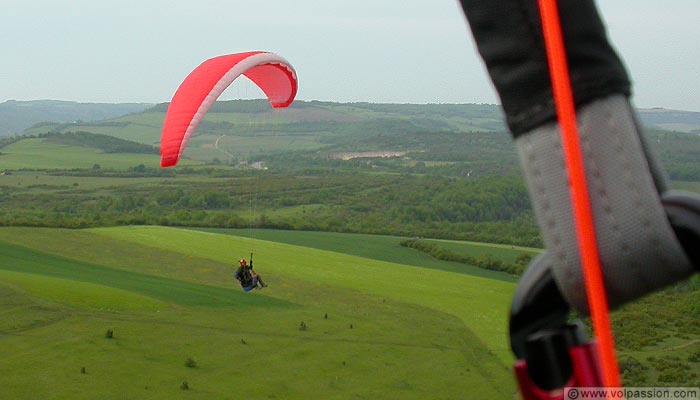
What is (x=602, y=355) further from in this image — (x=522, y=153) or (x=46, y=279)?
(x=46, y=279)

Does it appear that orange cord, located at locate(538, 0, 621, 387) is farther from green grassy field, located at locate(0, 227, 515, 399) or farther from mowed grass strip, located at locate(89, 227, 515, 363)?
mowed grass strip, located at locate(89, 227, 515, 363)

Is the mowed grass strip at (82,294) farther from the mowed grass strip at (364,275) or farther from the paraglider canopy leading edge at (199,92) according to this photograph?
the paraglider canopy leading edge at (199,92)

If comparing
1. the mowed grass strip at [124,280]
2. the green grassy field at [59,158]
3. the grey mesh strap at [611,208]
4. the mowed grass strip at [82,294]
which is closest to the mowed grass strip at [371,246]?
the mowed grass strip at [124,280]

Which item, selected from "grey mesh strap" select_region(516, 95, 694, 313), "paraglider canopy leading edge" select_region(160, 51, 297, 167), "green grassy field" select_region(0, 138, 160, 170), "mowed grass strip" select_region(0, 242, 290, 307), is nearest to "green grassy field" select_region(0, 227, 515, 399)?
"mowed grass strip" select_region(0, 242, 290, 307)

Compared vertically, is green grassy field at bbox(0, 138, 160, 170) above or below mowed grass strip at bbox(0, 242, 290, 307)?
below

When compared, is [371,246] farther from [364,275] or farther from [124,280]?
[124,280]
